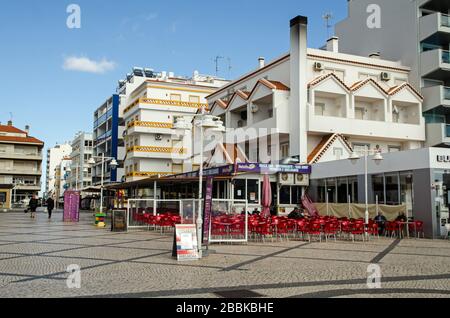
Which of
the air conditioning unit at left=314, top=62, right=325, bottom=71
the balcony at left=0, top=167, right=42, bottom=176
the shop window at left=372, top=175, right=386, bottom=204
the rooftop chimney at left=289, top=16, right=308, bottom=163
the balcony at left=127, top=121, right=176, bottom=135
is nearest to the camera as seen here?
the shop window at left=372, top=175, right=386, bottom=204

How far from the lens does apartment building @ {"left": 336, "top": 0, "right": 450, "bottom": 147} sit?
111 feet

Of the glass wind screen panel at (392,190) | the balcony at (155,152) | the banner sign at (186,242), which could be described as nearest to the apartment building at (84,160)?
the balcony at (155,152)

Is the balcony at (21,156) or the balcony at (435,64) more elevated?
the balcony at (435,64)

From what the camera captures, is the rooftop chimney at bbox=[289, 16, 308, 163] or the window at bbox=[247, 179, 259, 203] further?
the rooftop chimney at bbox=[289, 16, 308, 163]

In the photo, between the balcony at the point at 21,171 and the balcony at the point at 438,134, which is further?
the balcony at the point at 21,171

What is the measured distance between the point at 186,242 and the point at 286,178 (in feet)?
53.1

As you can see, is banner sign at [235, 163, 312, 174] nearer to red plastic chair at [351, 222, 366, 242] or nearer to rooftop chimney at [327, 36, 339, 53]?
red plastic chair at [351, 222, 366, 242]

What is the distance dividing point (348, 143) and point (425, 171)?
1072cm

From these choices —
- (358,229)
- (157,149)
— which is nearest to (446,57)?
(358,229)

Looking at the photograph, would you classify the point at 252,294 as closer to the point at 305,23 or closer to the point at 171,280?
the point at 171,280

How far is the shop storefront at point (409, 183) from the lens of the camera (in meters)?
20.5

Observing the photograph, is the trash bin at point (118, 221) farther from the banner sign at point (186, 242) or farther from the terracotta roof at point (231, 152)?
the terracotta roof at point (231, 152)

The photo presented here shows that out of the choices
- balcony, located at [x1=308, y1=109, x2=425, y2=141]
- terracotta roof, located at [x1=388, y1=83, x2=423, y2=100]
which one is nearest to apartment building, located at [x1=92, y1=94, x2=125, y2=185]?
balcony, located at [x1=308, y1=109, x2=425, y2=141]

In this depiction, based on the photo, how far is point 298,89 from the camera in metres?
30.4
